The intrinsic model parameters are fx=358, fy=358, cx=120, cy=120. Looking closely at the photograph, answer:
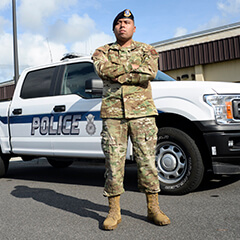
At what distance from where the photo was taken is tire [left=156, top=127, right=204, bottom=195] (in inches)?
161

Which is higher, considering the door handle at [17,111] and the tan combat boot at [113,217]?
the door handle at [17,111]

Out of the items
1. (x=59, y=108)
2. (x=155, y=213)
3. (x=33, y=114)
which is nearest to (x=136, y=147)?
(x=155, y=213)

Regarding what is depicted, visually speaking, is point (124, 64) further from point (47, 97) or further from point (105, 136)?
point (47, 97)

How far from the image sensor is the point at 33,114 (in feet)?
17.9

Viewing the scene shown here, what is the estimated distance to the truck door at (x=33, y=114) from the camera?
5.33 metres

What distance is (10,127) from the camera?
5824 millimetres

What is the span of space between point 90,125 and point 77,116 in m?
0.26

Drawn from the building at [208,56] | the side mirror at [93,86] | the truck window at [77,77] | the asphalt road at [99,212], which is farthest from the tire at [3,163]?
the building at [208,56]

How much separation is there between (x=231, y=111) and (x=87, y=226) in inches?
79.2

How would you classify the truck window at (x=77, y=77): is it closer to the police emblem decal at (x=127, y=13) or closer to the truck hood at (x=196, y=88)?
the truck hood at (x=196, y=88)

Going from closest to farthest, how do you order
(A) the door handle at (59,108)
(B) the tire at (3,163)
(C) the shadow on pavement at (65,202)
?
(C) the shadow on pavement at (65,202) → (A) the door handle at (59,108) → (B) the tire at (3,163)

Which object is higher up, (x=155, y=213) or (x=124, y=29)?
(x=124, y=29)

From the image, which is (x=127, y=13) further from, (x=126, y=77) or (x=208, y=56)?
(x=208, y=56)

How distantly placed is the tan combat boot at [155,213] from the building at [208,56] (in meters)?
10.5
